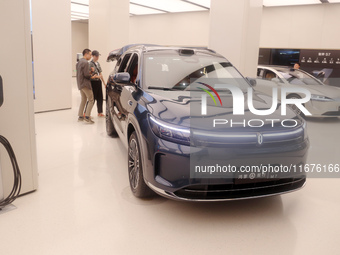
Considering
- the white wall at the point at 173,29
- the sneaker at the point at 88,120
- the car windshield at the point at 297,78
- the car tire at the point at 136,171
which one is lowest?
the sneaker at the point at 88,120

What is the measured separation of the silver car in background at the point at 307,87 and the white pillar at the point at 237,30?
806 mm

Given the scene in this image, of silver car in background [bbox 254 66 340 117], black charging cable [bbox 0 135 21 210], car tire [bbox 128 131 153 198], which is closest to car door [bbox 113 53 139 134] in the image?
car tire [bbox 128 131 153 198]

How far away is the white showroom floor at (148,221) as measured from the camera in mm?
2475

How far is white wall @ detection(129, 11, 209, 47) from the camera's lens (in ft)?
49.5

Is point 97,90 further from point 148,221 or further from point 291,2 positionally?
point 291,2

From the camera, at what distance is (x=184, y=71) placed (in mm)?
3711

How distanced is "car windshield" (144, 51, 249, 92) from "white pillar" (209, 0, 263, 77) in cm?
344

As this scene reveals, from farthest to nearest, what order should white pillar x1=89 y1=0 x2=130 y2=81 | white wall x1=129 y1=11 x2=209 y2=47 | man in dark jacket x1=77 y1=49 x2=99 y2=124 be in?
1. white wall x1=129 y1=11 x2=209 y2=47
2. white pillar x1=89 y1=0 x2=130 y2=81
3. man in dark jacket x1=77 y1=49 x2=99 y2=124

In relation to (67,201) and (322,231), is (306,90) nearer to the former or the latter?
(322,231)

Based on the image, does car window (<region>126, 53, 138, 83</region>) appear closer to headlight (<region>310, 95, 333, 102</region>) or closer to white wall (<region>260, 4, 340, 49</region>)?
headlight (<region>310, 95, 333, 102</region>)

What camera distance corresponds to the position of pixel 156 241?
2.54 m

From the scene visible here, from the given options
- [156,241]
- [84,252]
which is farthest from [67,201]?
[156,241]

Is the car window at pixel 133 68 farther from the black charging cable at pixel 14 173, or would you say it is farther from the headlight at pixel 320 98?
the headlight at pixel 320 98

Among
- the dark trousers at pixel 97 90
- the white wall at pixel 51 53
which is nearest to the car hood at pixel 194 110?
the dark trousers at pixel 97 90
